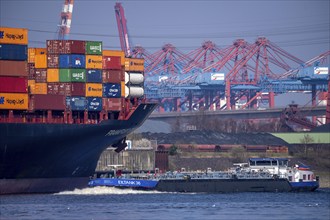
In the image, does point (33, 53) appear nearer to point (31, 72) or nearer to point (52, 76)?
point (31, 72)

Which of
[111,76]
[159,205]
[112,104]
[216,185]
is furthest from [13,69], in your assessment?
[216,185]

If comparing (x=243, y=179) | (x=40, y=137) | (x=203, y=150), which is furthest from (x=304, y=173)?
(x=203, y=150)

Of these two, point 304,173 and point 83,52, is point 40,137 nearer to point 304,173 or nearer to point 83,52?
point 83,52

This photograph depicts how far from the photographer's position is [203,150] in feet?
437

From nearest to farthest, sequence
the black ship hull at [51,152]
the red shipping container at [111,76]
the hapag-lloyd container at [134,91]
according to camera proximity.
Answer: the black ship hull at [51,152], the red shipping container at [111,76], the hapag-lloyd container at [134,91]

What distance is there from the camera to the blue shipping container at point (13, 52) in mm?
80688

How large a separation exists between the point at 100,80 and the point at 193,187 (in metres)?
12.9

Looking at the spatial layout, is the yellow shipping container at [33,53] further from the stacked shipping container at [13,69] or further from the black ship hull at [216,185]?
the black ship hull at [216,185]

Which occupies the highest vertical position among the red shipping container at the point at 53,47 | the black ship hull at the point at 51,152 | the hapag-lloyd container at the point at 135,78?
the red shipping container at the point at 53,47

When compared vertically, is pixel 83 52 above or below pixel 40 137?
above

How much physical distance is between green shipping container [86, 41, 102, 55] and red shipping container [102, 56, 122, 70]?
1.64 m

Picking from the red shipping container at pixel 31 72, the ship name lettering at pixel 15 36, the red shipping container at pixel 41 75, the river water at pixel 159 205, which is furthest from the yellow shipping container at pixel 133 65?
the ship name lettering at pixel 15 36

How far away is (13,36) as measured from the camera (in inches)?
3196

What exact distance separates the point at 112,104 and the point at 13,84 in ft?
45.7
